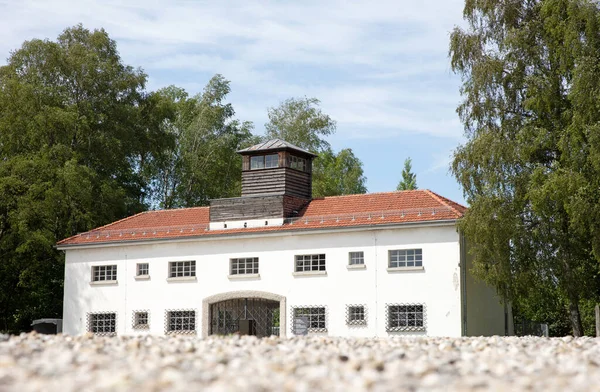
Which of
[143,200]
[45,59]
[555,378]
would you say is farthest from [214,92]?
[555,378]

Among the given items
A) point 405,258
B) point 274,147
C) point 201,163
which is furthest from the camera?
point 201,163

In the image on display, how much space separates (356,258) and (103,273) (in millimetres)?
11349

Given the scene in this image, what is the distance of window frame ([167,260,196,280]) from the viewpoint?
34.1m

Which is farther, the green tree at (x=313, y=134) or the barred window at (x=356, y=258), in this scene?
the green tree at (x=313, y=134)

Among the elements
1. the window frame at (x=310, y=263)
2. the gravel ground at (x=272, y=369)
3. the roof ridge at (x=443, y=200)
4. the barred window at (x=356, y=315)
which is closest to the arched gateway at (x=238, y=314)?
the window frame at (x=310, y=263)

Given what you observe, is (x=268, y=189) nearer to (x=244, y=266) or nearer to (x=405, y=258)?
(x=244, y=266)

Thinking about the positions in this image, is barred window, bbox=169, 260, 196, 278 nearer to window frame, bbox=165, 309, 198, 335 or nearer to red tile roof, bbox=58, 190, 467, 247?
red tile roof, bbox=58, 190, 467, 247

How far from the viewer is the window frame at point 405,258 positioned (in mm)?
29891

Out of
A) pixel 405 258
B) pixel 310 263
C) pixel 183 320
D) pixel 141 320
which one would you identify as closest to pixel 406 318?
pixel 405 258

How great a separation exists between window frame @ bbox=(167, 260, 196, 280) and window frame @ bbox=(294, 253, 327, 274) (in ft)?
14.8

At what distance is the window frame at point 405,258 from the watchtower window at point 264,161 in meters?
7.55

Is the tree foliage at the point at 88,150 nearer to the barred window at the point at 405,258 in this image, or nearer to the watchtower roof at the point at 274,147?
the watchtower roof at the point at 274,147

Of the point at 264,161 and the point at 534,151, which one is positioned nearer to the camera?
the point at 534,151

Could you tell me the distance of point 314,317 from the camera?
31.2 meters
